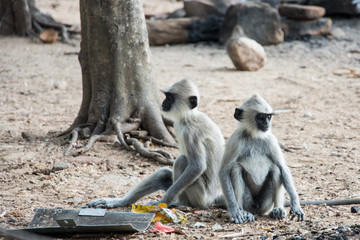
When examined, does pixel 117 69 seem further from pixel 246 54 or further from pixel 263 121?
pixel 246 54

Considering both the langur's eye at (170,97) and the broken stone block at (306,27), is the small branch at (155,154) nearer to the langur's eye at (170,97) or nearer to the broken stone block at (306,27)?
the langur's eye at (170,97)

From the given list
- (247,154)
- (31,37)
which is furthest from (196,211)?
(31,37)

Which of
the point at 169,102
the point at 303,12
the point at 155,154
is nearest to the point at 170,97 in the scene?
the point at 169,102

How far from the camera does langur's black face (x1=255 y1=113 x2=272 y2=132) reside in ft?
15.7

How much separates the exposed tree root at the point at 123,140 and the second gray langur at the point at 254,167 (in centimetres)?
172

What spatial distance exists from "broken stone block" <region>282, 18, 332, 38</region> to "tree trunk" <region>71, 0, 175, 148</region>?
30.5 feet

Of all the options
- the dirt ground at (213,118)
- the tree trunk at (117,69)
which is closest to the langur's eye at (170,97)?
the dirt ground at (213,118)

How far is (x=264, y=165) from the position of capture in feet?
16.1

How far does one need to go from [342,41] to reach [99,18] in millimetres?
9897

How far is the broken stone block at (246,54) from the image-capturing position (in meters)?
12.2

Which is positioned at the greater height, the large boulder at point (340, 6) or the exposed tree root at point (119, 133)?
the large boulder at point (340, 6)

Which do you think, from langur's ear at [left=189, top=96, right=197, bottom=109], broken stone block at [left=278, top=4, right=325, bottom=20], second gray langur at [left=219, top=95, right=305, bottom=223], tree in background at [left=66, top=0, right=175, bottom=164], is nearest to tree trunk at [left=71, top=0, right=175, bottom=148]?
tree in background at [left=66, top=0, right=175, bottom=164]

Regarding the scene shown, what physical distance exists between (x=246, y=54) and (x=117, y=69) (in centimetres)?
588

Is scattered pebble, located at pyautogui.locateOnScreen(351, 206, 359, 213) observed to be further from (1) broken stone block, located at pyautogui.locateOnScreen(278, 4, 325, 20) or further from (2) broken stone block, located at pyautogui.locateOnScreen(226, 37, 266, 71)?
(1) broken stone block, located at pyautogui.locateOnScreen(278, 4, 325, 20)
